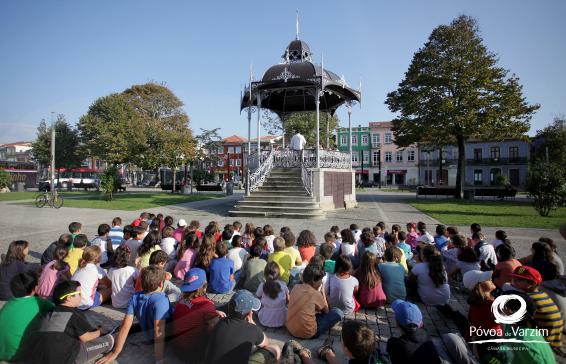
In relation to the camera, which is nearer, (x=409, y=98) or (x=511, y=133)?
(x=511, y=133)

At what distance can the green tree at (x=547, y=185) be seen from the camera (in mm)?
15266

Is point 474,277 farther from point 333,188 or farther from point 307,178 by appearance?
point 333,188

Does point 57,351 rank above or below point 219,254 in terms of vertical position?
below

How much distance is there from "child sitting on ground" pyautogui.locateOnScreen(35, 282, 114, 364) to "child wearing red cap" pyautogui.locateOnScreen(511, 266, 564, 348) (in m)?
4.78

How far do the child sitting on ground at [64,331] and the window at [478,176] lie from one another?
66.3 m

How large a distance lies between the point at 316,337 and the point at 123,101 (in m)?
46.2

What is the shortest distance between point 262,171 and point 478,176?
54.5 metres

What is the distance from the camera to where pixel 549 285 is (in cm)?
404

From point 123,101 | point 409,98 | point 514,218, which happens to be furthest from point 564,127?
point 123,101

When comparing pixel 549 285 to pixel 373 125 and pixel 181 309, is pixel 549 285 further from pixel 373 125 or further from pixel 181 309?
pixel 373 125

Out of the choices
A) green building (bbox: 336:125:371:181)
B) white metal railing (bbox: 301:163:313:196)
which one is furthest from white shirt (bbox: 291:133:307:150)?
green building (bbox: 336:125:371:181)

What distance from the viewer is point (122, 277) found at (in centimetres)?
503

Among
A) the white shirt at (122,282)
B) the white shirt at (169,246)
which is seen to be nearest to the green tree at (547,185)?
the white shirt at (169,246)

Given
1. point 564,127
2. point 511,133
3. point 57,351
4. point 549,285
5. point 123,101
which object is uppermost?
point 123,101
